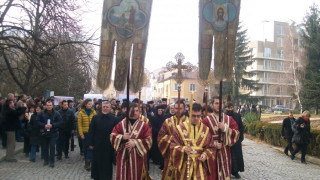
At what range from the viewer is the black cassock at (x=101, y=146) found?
6.97 metres

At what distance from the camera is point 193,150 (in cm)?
537

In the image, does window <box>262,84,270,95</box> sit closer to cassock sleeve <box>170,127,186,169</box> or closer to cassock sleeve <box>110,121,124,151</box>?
cassock sleeve <box>110,121,124,151</box>

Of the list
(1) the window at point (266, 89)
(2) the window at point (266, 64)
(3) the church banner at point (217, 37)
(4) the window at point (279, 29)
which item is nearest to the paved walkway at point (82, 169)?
(3) the church banner at point (217, 37)

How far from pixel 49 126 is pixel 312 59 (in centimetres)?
3032

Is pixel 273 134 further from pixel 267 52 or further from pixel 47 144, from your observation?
pixel 267 52

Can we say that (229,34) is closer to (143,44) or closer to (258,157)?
(143,44)

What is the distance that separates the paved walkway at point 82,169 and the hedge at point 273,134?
707 mm

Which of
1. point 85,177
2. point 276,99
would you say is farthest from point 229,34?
point 276,99

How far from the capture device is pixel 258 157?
12.5 meters

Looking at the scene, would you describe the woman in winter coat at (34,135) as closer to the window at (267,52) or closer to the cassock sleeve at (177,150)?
the cassock sleeve at (177,150)

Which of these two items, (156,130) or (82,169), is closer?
(82,169)

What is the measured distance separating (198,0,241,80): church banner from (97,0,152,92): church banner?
1.08m

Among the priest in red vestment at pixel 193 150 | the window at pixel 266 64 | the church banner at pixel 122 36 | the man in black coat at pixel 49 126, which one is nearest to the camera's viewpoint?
the priest in red vestment at pixel 193 150

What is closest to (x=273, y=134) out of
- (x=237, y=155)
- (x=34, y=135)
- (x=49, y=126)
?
(x=237, y=155)
